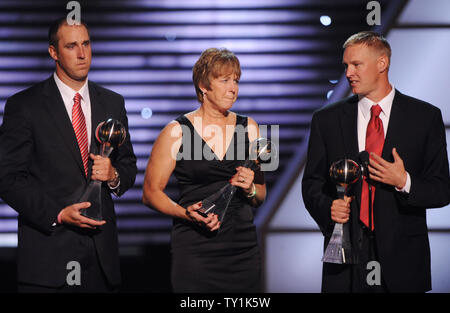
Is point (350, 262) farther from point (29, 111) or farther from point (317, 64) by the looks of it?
point (317, 64)

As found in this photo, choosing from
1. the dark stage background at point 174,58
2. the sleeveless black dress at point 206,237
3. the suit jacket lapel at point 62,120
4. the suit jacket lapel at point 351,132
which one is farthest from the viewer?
the dark stage background at point 174,58

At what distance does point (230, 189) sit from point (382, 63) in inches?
41.5

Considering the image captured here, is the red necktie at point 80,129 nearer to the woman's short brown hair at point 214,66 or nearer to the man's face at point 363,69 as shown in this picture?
the woman's short brown hair at point 214,66

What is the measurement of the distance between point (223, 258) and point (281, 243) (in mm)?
1649

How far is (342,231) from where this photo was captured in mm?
3236

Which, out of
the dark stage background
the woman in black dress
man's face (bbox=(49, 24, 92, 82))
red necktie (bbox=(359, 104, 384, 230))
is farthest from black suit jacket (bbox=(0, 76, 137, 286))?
the dark stage background

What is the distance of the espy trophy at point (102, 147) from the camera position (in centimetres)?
316

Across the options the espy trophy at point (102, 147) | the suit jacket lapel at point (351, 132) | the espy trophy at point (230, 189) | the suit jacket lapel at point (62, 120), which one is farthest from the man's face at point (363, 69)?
the suit jacket lapel at point (62, 120)

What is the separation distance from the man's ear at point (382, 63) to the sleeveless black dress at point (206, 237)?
0.87 meters

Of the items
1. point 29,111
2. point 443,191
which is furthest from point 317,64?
point 29,111

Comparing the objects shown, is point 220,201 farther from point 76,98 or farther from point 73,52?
point 73,52

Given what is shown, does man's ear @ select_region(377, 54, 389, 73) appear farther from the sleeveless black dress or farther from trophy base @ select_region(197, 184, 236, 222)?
trophy base @ select_region(197, 184, 236, 222)

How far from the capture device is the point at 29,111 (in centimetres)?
327

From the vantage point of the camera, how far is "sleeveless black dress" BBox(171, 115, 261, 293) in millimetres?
3480
